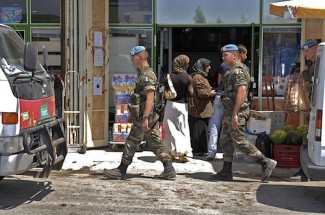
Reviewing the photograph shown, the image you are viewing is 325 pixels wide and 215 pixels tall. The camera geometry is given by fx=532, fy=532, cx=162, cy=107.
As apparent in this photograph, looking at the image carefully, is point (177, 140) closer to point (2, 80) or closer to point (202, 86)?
point (202, 86)

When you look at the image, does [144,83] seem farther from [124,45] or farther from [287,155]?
[124,45]

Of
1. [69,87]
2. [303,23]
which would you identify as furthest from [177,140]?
[303,23]

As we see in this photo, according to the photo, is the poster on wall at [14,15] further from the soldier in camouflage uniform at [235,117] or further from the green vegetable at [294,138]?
the green vegetable at [294,138]

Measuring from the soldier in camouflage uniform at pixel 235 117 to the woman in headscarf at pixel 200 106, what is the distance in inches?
56.0

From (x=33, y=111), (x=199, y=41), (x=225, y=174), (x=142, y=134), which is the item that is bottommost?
(x=225, y=174)

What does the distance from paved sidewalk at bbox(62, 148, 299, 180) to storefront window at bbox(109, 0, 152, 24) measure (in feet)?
8.22

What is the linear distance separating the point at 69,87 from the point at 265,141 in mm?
3485

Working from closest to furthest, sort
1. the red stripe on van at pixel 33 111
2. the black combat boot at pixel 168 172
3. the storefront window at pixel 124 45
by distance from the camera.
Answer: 1. the red stripe on van at pixel 33 111
2. the black combat boot at pixel 168 172
3. the storefront window at pixel 124 45

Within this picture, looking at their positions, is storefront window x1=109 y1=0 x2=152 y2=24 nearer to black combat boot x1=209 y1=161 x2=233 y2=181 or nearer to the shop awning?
the shop awning

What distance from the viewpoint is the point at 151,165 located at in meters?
8.45

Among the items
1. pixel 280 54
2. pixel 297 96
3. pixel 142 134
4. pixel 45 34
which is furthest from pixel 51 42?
pixel 297 96

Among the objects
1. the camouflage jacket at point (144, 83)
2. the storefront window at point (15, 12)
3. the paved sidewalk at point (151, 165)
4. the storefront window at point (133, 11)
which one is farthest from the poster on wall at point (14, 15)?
the camouflage jacket at point (144, 83)

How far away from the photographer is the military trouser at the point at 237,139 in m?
7.21

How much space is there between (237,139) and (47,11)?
4.73m
